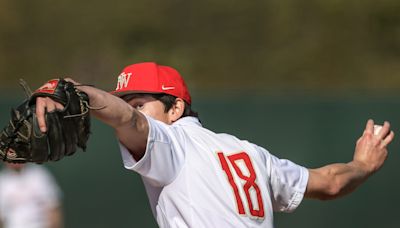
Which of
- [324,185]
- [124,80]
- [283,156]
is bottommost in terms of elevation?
[283,156]

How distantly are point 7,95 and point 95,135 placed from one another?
142 centimetres

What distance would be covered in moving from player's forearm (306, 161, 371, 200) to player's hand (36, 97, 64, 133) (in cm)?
162

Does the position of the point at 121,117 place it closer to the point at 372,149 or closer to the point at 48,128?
the point at 48,128

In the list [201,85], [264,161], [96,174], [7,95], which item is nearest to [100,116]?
[264,161]

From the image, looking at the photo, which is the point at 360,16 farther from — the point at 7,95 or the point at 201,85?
the point at 7,95

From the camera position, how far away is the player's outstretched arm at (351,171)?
4500mm

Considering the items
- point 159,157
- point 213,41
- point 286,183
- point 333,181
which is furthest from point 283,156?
point 213,41

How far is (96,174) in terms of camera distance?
34.7 ft

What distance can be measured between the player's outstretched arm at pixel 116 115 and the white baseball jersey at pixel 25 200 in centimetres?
567

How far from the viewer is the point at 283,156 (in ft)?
34.0

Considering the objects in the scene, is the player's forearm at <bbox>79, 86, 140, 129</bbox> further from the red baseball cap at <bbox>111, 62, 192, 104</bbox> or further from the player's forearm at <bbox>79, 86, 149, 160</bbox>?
the red baseball cap at <bbox>111, 62, 192, 104</bbox>

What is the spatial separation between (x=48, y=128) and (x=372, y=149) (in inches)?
82.3

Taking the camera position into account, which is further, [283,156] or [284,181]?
[283,156]

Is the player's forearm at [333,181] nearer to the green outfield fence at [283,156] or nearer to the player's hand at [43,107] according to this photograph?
the player's hand at [43,107]
